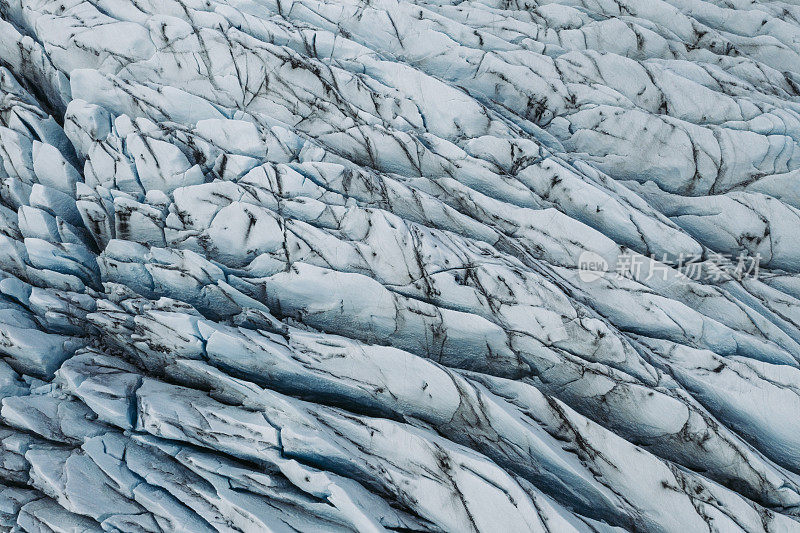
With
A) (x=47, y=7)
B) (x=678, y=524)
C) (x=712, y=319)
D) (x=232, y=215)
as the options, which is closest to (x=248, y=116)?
(x=232, y=215)

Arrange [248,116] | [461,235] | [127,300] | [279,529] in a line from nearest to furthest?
[279,529]
[127,300]
[461,235]
[248,116]

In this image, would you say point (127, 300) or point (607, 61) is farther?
point (607, 61)

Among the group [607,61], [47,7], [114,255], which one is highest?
[607,61]

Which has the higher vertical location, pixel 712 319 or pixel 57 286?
pixel 712 319

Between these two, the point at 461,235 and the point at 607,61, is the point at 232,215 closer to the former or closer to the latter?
the point at 461,235

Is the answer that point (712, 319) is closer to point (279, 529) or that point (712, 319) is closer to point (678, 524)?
point (678, 524)

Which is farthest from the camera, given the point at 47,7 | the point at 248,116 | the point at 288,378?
the point at 47,7

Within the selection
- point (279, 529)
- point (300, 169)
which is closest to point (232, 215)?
point (300, 169)
